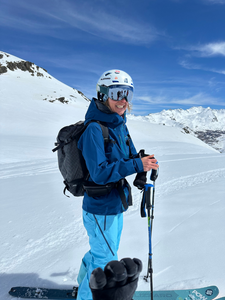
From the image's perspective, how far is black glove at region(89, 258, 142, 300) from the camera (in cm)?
115

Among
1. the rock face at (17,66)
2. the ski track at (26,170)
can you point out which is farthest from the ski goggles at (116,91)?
the rock face at (17,66)

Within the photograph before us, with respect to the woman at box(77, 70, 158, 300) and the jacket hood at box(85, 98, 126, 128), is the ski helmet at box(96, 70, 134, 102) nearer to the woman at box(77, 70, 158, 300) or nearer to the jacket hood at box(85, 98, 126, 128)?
the woman at box(77, 70, 158, 300)

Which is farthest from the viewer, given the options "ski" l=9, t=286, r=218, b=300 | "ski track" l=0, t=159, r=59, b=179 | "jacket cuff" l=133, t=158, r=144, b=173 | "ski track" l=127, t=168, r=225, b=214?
"ski track" l=0, t=159, r=59, b=179

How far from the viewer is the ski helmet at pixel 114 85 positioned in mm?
2014

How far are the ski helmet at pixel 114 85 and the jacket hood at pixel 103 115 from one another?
0.46ft

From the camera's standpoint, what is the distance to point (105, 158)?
173 cm

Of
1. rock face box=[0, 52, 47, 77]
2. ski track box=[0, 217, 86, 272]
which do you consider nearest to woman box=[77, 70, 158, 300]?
ski track box=[0, 217, 86, 272]

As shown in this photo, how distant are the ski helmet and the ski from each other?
2.19 meters

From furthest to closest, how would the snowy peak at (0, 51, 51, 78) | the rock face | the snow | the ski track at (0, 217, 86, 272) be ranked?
1. the snowy peak at (0, 51, 51, 78)
2. the rock face
3. the ski track at (0, 217, 86, 272)
4. the snow

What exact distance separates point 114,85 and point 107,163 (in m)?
0.77

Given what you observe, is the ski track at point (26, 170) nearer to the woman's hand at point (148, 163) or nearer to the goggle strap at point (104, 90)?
the goggle strap at point (104, 90)

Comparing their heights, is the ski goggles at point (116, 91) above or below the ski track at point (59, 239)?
above

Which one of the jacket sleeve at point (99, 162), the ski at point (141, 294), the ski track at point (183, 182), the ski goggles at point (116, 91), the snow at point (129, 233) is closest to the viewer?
the jacket sleeve at point (99, 162)

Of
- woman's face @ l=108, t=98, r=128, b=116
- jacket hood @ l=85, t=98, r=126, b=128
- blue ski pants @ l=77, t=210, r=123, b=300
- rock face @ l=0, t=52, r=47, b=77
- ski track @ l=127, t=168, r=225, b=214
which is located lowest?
ski track @ l=127, t=168, r=225, b=214
